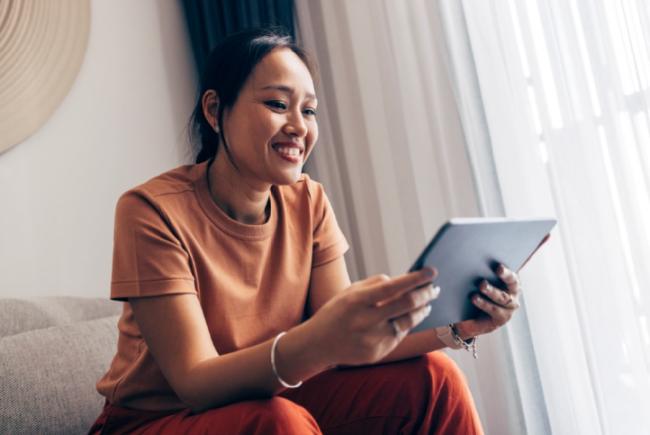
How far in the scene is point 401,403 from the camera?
109cm

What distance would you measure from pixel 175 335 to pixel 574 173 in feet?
4.01

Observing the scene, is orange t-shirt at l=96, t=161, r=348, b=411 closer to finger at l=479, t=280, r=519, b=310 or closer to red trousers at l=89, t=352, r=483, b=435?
red trousers at l=89, t=352, r=483, b=435

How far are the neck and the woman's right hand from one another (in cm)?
48

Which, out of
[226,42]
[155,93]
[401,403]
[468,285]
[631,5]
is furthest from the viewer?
[155,93]

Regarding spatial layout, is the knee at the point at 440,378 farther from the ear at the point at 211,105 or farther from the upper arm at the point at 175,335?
the ear at the point at 211,105

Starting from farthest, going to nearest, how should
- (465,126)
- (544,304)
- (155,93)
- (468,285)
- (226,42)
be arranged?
(155,93)
(465,126)
(544,304)
(226,42)
(468,285)

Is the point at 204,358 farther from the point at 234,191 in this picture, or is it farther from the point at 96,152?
the point at 96,152

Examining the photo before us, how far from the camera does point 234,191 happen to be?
47.6 inches

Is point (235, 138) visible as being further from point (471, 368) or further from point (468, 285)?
point (471, 368)

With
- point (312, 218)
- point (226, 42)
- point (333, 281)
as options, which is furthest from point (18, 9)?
point (333, 281)

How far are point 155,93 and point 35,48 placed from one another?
497mm

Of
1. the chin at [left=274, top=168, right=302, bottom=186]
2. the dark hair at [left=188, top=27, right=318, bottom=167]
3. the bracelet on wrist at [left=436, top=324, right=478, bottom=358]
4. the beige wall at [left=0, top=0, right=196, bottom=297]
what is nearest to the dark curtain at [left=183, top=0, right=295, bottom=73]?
the beige wall at [left=0, top=0, right=196, bottom=297]

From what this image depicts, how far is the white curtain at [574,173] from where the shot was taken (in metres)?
1.53

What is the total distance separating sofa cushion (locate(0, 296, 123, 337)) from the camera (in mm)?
1317
